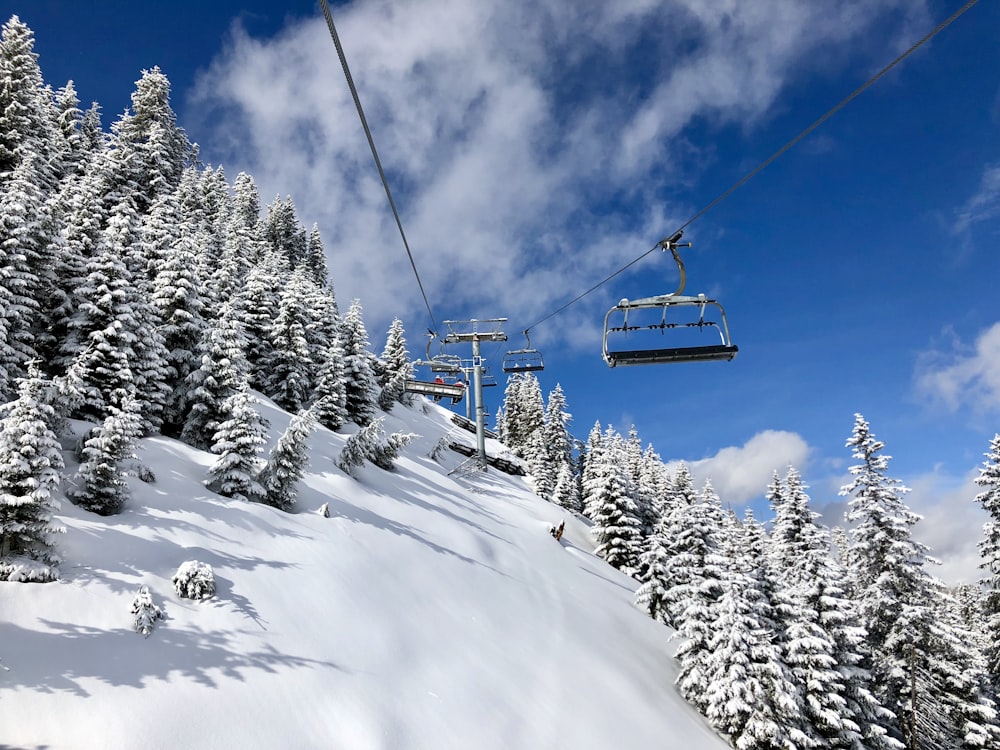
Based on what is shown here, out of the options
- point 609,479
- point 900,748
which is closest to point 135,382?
point 609,479

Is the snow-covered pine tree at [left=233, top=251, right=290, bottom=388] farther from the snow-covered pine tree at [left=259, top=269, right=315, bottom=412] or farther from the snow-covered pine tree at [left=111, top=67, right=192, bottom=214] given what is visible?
the snow-covered pine tree at [left=111, top=67, right=192, bottom=214]

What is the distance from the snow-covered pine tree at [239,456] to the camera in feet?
53.9

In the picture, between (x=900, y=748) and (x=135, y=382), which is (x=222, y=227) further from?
(x=900, y=748)

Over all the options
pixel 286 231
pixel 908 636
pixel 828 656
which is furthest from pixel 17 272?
pixel 286 231

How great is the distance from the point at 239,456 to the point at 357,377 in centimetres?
2359

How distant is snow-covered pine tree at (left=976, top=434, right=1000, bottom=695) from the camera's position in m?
22.4

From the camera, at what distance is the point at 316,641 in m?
11.3

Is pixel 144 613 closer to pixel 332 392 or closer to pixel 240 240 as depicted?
pixel 332 392

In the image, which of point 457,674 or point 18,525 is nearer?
point 18,525

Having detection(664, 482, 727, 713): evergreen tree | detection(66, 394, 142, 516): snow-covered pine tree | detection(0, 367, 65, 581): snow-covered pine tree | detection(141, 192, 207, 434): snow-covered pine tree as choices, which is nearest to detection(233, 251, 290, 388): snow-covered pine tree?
detection(141, 192, 207, 434): snow-covered pine tree

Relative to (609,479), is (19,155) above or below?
above

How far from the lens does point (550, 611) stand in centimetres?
2039

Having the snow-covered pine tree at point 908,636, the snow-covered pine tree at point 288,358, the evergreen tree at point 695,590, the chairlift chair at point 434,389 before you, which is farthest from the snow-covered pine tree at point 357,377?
the snow-covered pine tree at point 908,636

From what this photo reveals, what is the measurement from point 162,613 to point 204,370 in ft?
45.4
